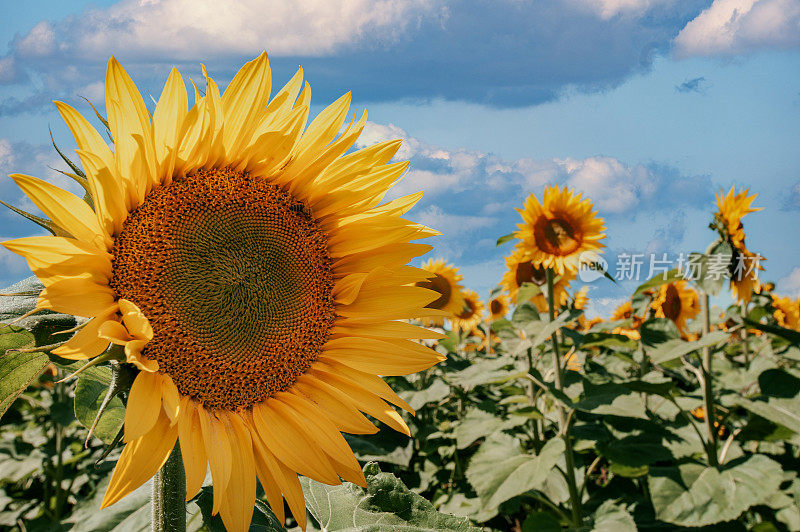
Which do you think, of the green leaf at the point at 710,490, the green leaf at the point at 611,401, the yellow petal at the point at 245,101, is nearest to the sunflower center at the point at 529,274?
the green leaf at the point at 611,401

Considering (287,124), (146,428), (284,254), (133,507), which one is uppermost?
(287,124)

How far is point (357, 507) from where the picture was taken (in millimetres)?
1495

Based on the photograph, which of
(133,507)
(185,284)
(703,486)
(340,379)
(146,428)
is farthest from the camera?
(703,486)

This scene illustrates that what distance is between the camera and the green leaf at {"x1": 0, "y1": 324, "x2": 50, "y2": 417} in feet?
3.78

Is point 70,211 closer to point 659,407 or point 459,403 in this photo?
point 659,407

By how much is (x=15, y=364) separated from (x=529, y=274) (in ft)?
14.6

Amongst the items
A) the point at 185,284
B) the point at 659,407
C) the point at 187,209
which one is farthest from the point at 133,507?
the point at 659,407

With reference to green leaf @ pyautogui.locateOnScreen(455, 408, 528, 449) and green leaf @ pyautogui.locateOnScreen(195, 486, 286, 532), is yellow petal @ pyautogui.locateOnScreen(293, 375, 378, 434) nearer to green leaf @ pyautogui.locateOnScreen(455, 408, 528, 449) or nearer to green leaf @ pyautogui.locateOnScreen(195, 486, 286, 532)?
green leaf @ pyautogui.locateOnScreen(195, 486, 286, 532)

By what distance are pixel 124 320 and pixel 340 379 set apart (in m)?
0.50

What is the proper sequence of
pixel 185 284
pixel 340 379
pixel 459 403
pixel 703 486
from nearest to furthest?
pixel 185 284
pixel 340 379
pixel 703 486
pixel 459 403

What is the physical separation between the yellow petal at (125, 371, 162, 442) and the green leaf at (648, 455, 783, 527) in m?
2.94

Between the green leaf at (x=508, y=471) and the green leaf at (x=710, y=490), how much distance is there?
573mm

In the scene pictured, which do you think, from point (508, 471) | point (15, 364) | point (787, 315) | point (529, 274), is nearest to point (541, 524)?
point (508, 471)

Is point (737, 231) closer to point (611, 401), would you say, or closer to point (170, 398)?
point (611, 401)
